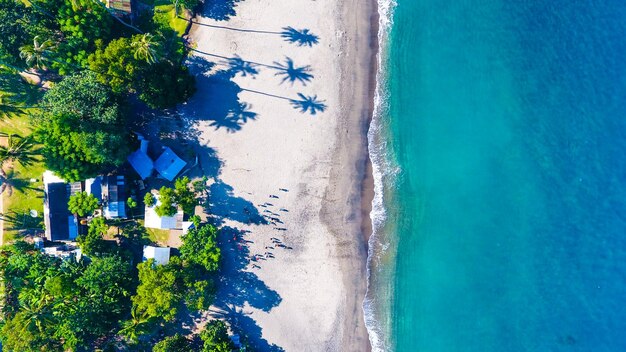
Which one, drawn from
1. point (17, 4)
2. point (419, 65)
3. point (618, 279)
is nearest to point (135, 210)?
point (17, 4)

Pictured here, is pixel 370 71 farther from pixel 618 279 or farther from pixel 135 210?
pixel 618 279

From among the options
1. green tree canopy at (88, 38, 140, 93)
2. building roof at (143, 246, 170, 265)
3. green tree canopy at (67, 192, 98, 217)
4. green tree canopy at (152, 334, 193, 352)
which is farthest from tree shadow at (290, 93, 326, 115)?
green tree canopy at (152, 334, 193, 352)

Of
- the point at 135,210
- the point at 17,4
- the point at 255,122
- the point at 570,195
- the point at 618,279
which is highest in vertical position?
the point at 17,4

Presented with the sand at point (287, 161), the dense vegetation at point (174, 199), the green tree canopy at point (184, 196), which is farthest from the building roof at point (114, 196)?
the sand at point (287, 161)

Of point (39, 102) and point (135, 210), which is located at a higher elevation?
point (39, 102)

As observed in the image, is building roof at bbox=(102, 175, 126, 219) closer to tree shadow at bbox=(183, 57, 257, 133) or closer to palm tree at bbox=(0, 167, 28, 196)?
palm tree at bbox=(0, 167, 28, 196)

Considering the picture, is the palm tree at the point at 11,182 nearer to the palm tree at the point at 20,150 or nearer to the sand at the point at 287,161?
the palm tree at the point at 20,150
